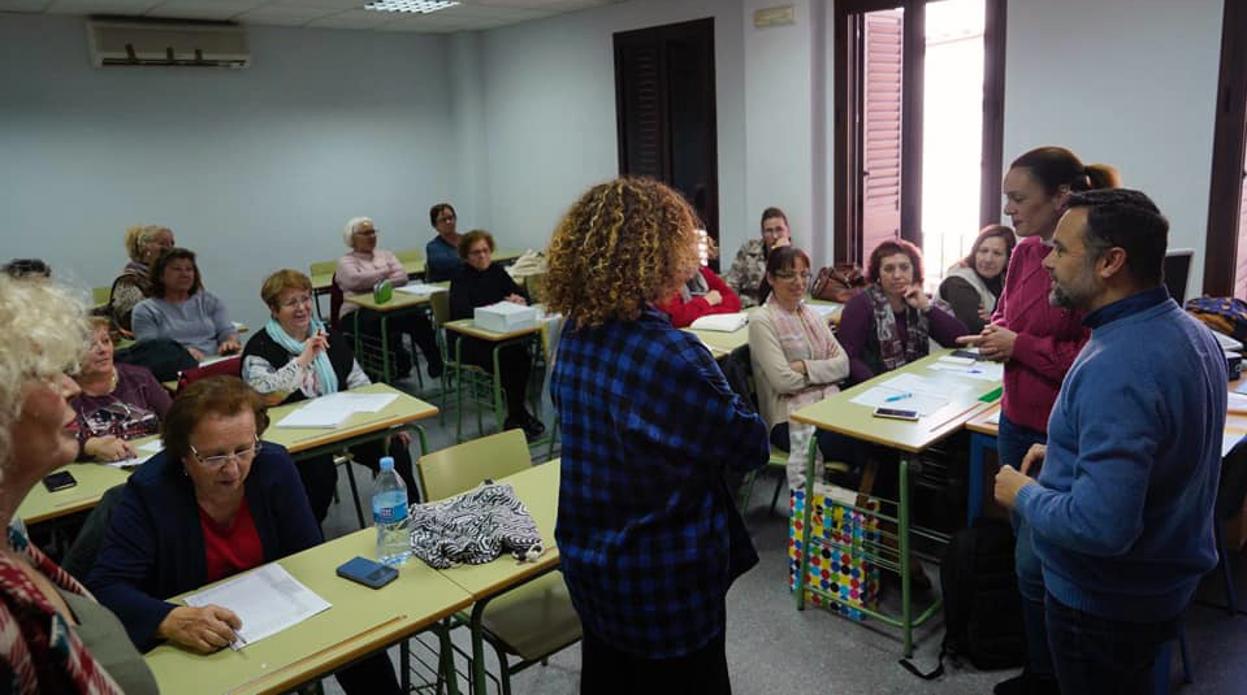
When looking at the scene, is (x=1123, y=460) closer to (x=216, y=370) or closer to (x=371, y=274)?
(x=216, y=370)

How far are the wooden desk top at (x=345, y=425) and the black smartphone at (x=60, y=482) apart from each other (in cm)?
60

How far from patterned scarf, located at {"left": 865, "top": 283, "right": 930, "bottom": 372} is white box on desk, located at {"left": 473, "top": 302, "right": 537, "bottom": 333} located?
202cm

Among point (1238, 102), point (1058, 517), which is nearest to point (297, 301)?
point (1058, 517)

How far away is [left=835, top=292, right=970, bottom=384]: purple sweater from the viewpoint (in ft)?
12.4

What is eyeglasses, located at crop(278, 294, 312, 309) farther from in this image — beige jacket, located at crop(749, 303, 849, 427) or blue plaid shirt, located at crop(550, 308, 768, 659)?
blue plaid shirt, located at crop(550, 308, 768, 659)

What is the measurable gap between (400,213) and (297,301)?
515 cm

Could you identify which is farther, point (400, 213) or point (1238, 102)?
point (400, 213)

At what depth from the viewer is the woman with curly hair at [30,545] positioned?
0.90 meters

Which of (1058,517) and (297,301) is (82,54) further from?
(1058,517)

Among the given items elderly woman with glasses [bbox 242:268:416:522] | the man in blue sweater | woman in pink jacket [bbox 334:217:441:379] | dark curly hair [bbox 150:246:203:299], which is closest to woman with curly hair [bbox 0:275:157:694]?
the man in blue sweater

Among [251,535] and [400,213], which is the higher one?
[400,213]

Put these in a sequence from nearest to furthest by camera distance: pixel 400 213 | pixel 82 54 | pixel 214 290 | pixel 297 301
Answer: pixel 297 301
pixel 82 54
pixel 214 290
pixel 400 213

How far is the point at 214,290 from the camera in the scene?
297 inches

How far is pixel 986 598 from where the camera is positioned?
8.83 ft
